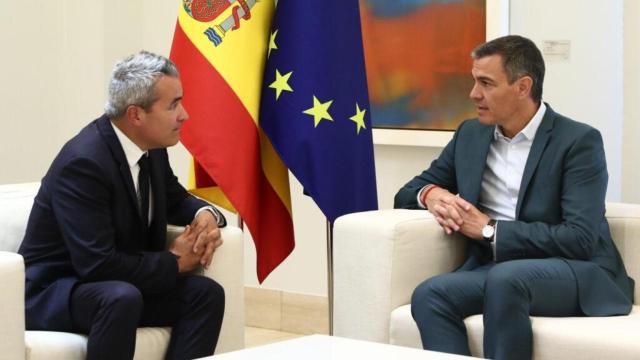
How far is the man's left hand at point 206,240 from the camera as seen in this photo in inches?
143

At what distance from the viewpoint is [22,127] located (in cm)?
582

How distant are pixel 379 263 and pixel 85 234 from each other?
961mm

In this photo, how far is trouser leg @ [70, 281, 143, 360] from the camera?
10.8 feet

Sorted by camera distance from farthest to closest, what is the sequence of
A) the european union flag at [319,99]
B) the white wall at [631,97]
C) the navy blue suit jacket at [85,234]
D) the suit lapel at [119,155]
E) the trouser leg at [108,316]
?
the white wall at [631,97]
the european union flag at [319,99]
the suit lapel at [119,155]
the navy blue suit jacket at [85,234]
the trouser leg at [108,316]

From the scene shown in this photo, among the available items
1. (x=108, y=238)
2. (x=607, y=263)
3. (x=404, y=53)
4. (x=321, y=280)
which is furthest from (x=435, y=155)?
(x=108, y=238)

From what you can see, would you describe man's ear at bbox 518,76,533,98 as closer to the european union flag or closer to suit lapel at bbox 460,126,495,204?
suit lapel at bbox 460,126,495,204

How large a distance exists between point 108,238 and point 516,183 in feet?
4.54

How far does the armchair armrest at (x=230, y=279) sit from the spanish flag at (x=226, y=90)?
44 cm

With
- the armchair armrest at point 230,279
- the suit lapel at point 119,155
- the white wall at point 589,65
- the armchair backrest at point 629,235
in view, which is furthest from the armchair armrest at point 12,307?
the white wall at point 589,65

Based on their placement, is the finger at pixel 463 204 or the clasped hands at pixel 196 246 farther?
the finger at pixel 463 204

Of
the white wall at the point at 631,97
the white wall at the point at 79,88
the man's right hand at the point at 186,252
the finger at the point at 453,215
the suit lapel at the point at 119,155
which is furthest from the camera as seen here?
the white wall at the point at 79,88

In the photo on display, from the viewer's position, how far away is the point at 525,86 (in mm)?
3791

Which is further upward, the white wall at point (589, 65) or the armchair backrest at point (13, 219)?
the white wall at point (589, 65)

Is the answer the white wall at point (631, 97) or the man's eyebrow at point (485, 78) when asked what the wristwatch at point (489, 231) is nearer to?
the man's eyebrow at point (485, 78)
